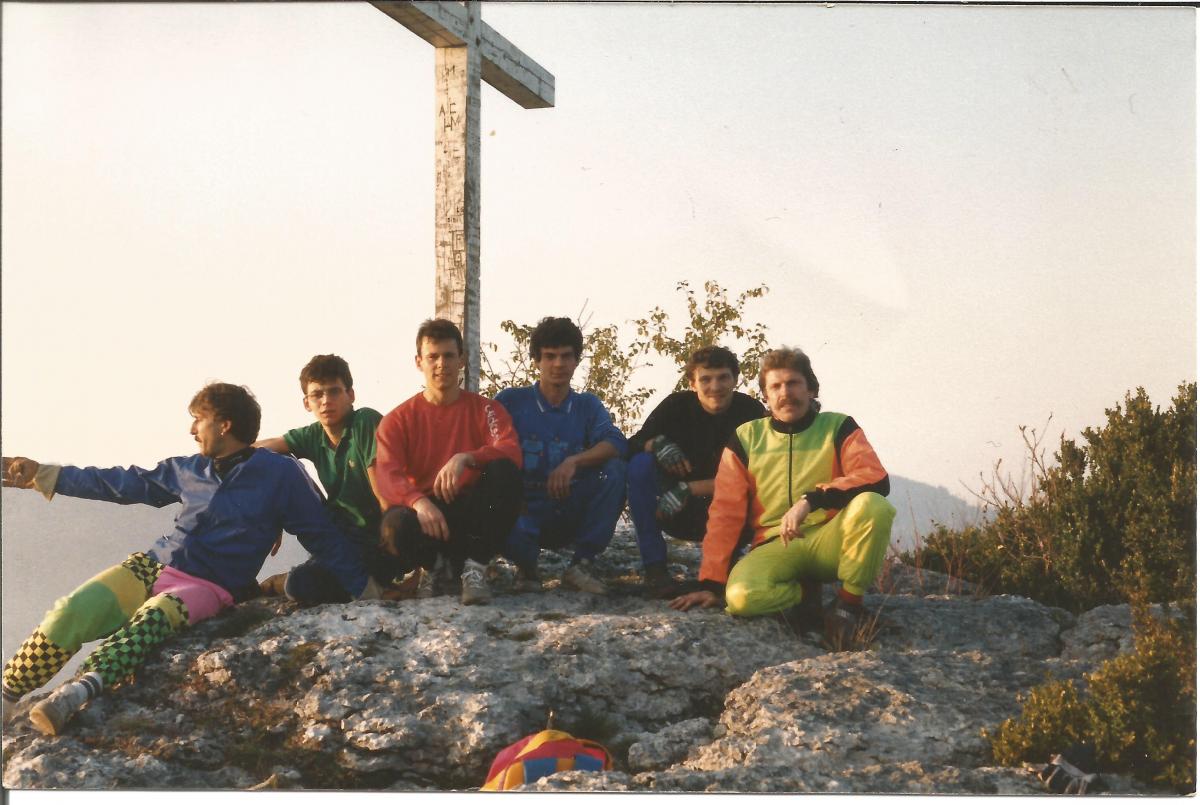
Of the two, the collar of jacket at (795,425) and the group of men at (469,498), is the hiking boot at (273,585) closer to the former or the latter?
the group of men at (469,498)

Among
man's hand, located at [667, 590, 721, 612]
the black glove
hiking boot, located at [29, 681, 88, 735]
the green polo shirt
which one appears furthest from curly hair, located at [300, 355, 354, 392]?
man's hand, located at [667, 590, 721, 612]

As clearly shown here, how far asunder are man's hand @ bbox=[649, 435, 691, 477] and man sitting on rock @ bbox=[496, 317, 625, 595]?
0.63 feet

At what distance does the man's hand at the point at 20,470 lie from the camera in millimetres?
4703

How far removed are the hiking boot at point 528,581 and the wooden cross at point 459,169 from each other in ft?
3.44

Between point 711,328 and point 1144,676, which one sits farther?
point 711,328

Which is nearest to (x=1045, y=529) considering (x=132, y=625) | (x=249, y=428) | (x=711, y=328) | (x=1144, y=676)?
(x=1144, y=676)

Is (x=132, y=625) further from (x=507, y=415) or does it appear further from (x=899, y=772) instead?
(x=899, y=772)

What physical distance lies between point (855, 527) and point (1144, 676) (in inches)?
47.1

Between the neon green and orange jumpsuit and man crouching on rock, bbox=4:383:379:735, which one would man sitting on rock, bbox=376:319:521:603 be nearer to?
man crouching on rock, bbox=4:383:379:735

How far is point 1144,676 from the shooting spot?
4043mm

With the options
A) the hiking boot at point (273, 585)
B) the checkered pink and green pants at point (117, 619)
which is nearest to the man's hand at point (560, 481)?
the hiking boot at point (273, 585)

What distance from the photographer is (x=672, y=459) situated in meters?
5.22

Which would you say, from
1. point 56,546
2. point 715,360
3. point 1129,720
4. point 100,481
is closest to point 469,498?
point 715,360

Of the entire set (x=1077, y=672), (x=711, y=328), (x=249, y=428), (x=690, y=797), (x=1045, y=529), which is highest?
(x=711, y=328)
